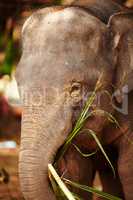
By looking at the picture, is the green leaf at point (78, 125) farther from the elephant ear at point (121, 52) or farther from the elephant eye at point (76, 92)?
the elephant ear at point (121, 52)

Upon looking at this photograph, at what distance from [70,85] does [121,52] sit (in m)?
0.48

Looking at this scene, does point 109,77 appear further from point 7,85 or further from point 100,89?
point 7,85

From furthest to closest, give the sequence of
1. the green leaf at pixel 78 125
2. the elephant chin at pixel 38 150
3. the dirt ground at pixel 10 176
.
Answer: the dirt ground at pixel 10 176, the green leaf at pixel 78 125, the elephant chin at pixel 38 150

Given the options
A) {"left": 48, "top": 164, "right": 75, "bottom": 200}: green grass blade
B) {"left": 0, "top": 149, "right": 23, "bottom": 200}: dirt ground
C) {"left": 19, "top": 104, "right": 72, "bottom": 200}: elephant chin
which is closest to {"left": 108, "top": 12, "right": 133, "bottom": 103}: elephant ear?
{"left": 19, "top": 104, "right": 72, "bottom": 200}: elephant chin

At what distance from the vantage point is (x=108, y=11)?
489 cm

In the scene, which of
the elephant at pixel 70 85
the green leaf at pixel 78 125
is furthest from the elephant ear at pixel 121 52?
the green leaf at pixel 78 125

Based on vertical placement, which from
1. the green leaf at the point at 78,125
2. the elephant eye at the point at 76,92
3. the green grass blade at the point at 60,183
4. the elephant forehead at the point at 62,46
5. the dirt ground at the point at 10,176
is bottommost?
the dirt ground at the point at 10,176

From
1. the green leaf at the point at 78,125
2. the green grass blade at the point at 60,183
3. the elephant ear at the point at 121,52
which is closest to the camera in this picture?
the green grass blade at the point at 60,183

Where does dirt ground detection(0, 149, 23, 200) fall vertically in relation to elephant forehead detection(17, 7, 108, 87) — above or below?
below

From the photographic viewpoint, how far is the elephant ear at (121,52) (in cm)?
471

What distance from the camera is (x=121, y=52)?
15.5 ft

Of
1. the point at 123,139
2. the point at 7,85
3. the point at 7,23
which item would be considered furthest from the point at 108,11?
the point at 7,23

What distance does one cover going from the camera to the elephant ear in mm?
4711

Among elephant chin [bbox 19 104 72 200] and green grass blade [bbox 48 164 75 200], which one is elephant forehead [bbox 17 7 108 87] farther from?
green grass blade [bbox 48 164 75 200]
